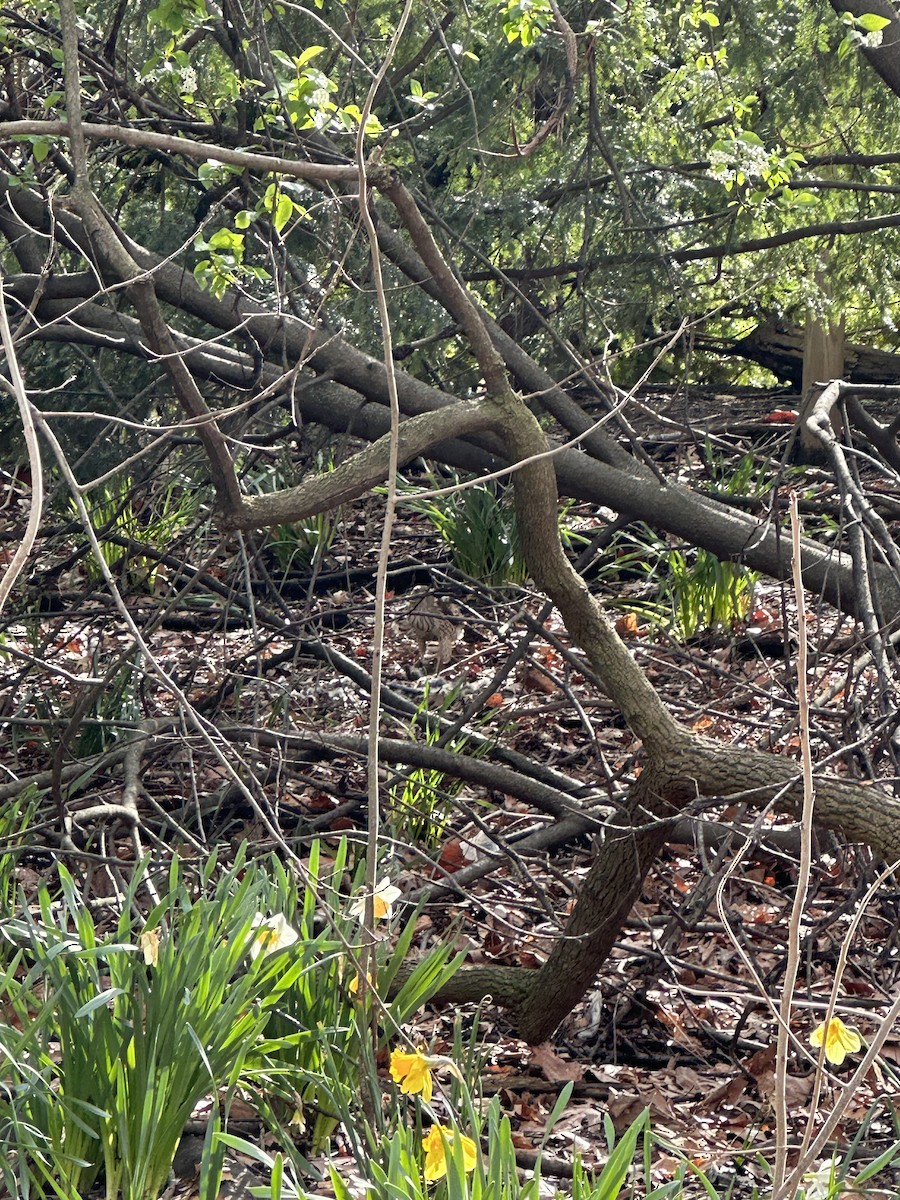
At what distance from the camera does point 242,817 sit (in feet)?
13.3

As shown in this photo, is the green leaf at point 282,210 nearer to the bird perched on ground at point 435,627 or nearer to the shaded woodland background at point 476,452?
the shaded woodland background at point 476,452

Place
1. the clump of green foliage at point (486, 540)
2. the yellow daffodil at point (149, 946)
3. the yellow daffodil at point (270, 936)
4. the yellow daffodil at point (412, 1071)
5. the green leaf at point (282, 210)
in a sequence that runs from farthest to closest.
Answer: the clump of green foliage at point (486, 540)
the green leaf at point (282, 210)
the yellow daffodil at point (270, 936)
the yellow daffodil at point (149, 946)
the yellow daffodil at point (412, 1071)

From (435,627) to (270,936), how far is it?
310 cm

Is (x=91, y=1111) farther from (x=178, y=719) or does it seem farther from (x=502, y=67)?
(x=502, y=67)

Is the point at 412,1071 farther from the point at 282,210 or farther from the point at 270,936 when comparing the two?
the point at 282,210

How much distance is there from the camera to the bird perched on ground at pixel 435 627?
502 centimetres

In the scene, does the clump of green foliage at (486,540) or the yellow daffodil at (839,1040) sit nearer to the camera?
the yellow daffodil at (839,1040)

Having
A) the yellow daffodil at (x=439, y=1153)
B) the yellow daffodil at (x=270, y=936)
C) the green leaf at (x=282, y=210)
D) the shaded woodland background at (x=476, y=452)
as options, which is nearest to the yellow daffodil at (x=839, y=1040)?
the yellow daffodil at (x=439, y=1153)

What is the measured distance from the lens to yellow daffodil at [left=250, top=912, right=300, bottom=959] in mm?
2141

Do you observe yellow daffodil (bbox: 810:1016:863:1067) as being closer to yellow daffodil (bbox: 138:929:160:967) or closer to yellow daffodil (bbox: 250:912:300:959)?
yellow daffodil (bbox: 250:912:300:959)

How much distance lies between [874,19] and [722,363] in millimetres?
5359

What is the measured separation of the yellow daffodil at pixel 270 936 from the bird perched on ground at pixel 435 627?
2726 millimetres

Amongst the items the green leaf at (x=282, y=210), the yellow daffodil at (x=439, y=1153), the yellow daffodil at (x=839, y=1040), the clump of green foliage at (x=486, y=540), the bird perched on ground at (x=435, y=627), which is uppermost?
the green leaf at (x=282, y=210)

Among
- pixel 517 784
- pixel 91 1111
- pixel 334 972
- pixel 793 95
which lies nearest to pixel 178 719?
pixel 517 784
